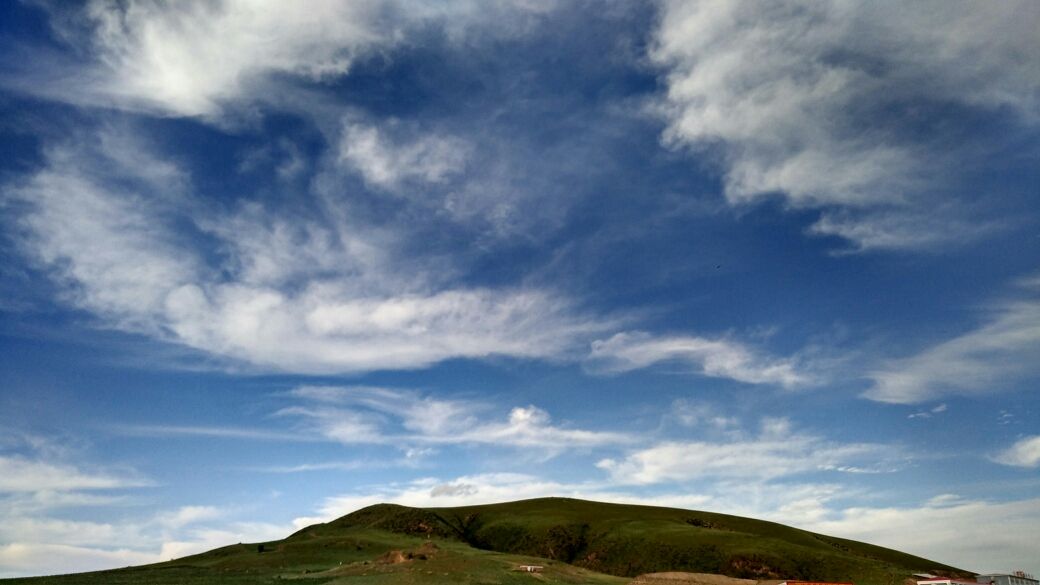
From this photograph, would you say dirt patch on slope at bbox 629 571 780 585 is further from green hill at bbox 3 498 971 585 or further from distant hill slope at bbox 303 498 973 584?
distant hill slope at bbox 303 498 973 584

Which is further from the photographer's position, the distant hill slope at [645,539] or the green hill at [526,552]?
the distant hill slope at [645,539]

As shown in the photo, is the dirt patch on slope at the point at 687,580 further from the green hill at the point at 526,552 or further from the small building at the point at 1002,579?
the small building at the point at 1002,579

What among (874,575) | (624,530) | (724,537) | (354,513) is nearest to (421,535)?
(354,513)

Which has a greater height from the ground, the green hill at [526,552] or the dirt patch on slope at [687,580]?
the green hill at [526,552]

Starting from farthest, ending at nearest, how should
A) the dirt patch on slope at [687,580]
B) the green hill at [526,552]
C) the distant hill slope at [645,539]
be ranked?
1. the distant hill slope at [645,539]
2. the dirt patch on slope at [687,580]
3. the green hill at [526,552]

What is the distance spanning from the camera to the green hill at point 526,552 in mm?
73250

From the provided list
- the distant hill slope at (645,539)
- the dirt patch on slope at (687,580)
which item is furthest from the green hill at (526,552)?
the dirt patch on slope at (687,580)

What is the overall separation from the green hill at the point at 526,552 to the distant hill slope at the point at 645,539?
26cm

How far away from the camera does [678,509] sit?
530 feet

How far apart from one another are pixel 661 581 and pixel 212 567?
188 ft

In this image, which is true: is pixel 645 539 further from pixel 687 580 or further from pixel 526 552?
pixel 687 580

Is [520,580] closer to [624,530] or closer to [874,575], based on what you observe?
[874,575]

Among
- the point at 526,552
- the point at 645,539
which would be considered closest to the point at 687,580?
the point at 645,539

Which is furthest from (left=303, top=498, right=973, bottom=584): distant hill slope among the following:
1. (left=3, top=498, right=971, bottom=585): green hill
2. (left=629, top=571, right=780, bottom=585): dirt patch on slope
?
(left=629, top=571, right=780, bottom=585): dirt patch on slope
